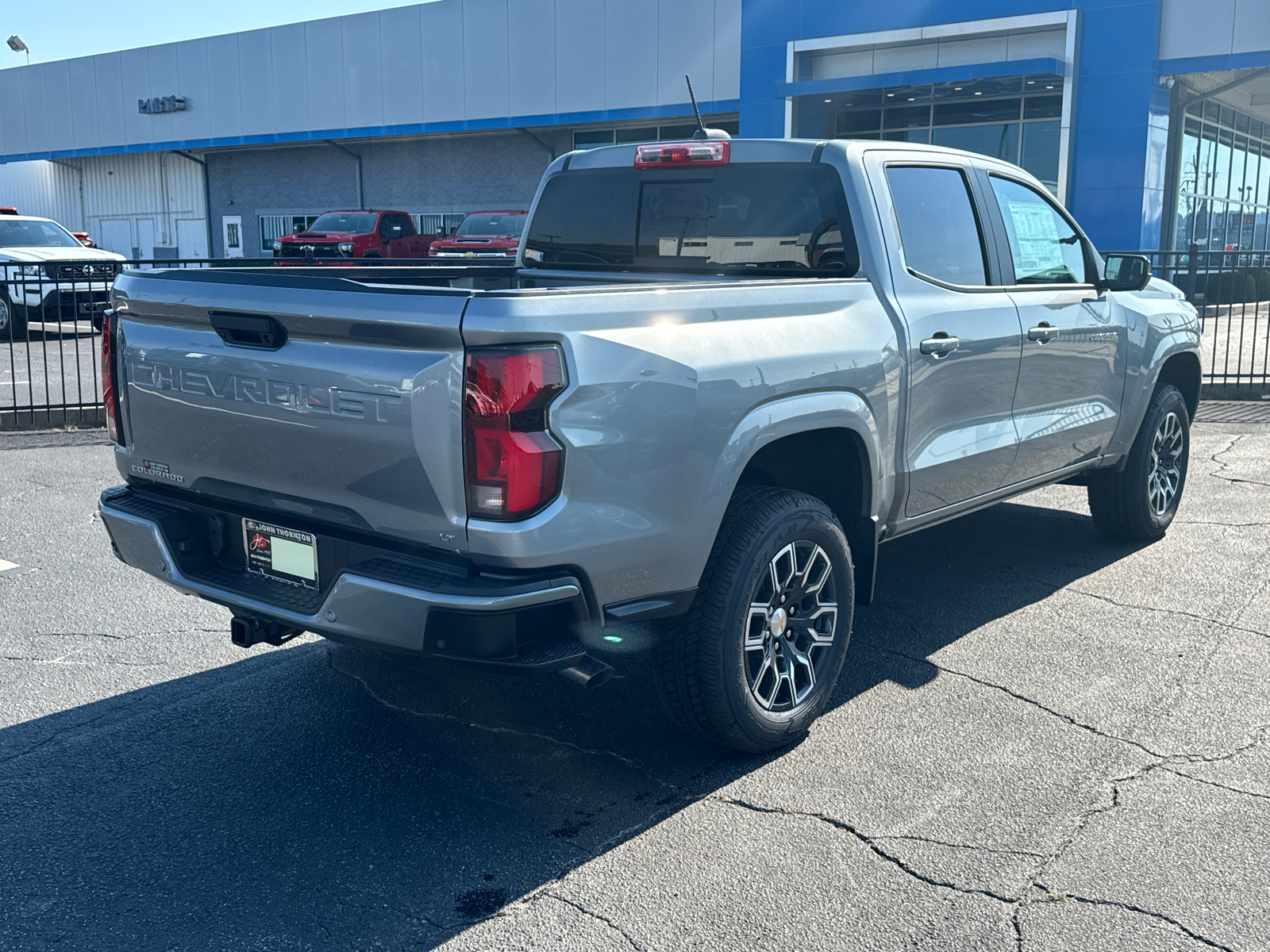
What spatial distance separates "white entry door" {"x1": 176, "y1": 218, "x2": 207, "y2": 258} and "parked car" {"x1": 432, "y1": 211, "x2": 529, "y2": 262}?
2071cm

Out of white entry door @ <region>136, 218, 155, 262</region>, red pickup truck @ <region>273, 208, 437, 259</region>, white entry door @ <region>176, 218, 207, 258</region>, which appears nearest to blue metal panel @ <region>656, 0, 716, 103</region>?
red pickup truck @ <region>273, 208, 437, 259</region>

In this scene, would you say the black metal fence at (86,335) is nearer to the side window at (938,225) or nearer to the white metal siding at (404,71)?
the side window at (938,225)

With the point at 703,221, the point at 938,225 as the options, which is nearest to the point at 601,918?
the point at 703,221

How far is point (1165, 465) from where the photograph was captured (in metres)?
6.70

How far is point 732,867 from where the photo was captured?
3.22m

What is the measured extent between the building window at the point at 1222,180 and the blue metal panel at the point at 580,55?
45.5 ft

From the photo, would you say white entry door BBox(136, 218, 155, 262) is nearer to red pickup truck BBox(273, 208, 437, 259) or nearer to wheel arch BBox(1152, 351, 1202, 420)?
red pickup truck BBox(273, 208, 437, 259)

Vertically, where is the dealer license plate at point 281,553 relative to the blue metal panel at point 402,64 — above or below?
below

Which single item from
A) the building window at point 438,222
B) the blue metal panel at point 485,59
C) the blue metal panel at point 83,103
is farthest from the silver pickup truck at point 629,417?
the blue metal panel at point 83,103

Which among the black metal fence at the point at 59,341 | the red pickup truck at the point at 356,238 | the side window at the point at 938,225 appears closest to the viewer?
the side window at the point at 938,225

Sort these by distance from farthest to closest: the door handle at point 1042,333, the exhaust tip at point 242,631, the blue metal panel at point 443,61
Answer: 1. the blue metal panel at point 443,61
2. the door handle at point 1042,333
3. the exhaust tip at point 242,631

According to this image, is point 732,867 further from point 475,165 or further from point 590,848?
point 475,165

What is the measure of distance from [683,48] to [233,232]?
19.6 meters

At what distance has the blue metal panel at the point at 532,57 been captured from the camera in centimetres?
3050
